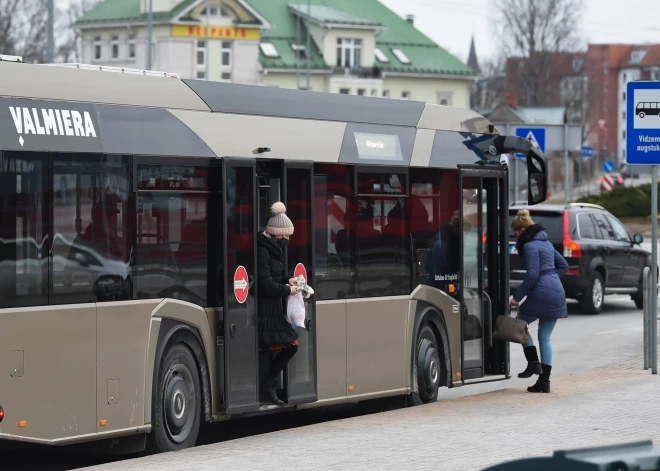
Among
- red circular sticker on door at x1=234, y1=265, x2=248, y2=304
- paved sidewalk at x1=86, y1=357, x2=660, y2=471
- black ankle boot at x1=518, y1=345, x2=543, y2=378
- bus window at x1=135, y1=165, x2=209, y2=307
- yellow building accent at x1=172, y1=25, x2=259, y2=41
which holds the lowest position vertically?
paved sidewalk at x1=86, y1=357, x2=660, y2=471

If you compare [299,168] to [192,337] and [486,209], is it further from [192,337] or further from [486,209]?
[486,209]

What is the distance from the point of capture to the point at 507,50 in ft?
348

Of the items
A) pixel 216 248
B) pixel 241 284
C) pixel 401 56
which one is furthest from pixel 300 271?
pixel 401 56

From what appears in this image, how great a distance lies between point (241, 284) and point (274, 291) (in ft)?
1.02

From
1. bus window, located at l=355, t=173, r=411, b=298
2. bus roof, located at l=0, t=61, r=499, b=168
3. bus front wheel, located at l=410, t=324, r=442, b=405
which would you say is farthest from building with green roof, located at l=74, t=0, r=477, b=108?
→ bus window, located at l=355, t=173, r=411, b=298

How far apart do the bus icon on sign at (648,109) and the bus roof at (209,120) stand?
7.98 feet

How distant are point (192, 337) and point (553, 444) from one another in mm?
2735

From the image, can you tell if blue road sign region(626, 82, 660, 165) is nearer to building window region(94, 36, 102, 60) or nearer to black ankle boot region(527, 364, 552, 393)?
black ankle boot region(527, 364, 552, 393)

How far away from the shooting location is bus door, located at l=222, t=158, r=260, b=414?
11289 millimetres

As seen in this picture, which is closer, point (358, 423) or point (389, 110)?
point (358, 423)

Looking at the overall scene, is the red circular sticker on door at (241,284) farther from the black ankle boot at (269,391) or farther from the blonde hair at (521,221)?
the blonde hair at (521,221)

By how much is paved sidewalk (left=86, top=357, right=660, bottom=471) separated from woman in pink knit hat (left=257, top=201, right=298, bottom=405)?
2.16ft

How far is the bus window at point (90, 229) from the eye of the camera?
9.68 m

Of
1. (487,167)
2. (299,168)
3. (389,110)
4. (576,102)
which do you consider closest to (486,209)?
(487,167)
